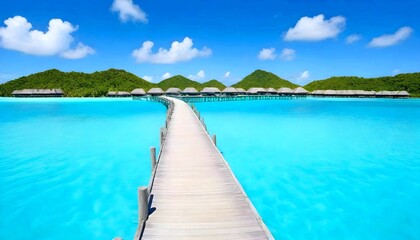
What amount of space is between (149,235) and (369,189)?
773 cm

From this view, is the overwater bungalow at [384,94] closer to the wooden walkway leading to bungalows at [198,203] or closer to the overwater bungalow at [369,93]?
the overwater bungalow at [369,93]

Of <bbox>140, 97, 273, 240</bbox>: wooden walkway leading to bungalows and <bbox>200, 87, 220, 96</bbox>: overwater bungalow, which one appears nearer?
<bbox>140, 97, 273, 240</bbox>: wooden walkway leading to bungalows

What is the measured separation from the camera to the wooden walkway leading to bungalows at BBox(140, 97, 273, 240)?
4371 mm

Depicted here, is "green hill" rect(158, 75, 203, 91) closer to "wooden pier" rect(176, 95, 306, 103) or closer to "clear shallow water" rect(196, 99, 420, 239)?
"wooden pier" rect(176, 95, 306, 103)

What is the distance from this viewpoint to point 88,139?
54.2ft

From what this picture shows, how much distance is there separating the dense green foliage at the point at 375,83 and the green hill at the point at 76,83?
5996 centimetres

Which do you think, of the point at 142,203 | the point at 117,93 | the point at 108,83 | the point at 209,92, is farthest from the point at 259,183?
the point at 108,83

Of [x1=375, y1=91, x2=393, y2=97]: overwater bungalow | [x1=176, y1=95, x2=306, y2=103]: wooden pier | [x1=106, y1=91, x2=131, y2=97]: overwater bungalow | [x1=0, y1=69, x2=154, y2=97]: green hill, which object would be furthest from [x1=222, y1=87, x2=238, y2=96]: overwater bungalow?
[x1=375, y1=91, x2=393, y2=97]: overwater bungalow

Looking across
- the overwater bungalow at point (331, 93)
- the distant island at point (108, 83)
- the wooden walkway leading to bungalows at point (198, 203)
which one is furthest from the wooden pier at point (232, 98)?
the wooden walkway leading to bungalows at point (198, 203)

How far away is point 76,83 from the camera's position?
7731 cm

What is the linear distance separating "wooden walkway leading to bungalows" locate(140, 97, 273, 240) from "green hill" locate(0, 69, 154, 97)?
225 ft

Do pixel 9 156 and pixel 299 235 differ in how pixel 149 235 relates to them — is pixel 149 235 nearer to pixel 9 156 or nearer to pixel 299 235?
pixel 299 235

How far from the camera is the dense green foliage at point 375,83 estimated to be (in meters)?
69.4

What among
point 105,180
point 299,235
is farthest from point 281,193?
point 105,180
